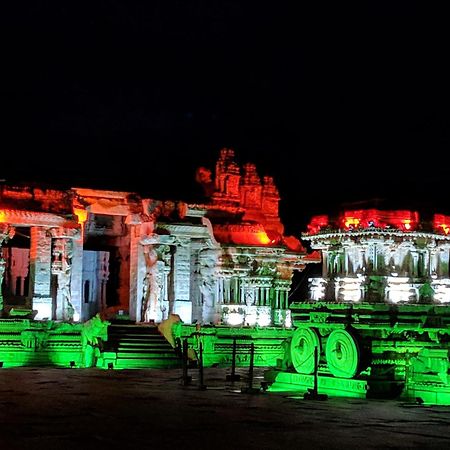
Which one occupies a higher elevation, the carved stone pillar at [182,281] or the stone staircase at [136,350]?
the carved stone pillar at [182,281]

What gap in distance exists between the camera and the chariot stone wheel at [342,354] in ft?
60.5

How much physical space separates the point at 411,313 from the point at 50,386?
869cm

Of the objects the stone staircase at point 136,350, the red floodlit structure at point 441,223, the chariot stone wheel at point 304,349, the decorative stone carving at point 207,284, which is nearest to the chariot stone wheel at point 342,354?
Answer: the chariot stone wheel at point 304,349

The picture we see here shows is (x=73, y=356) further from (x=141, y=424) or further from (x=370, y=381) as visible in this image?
(x=141, y=424)

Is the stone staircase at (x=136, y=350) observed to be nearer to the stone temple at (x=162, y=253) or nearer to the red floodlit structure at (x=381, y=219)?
the stone temple at (x=162, y=253)

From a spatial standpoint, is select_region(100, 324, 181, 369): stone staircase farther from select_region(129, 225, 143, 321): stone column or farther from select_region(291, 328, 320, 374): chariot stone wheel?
select_region(291, 328, 320, 374): chariot stone wheel

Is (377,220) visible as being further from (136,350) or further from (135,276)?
(135,276)

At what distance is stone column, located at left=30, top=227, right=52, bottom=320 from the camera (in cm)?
3162

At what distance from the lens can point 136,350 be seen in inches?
1164

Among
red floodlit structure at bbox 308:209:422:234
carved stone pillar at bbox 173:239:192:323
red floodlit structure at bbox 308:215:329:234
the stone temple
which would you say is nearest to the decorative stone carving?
the stone temple

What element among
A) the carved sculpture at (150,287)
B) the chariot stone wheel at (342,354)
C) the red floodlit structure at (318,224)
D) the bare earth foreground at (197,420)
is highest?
the red floodlit structure at (318,224)

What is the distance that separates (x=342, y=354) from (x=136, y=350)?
1214 centimetres

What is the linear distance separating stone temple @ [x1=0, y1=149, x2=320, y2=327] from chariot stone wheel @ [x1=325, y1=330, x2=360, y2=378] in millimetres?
14787

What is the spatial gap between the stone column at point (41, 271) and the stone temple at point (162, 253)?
0.04 meters
